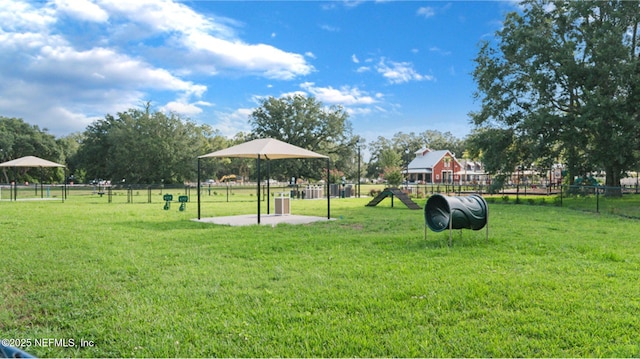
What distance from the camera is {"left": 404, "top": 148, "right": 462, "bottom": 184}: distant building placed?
198ft

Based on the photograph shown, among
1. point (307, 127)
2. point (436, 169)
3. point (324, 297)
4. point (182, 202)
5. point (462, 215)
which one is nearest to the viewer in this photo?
point (324, 297)

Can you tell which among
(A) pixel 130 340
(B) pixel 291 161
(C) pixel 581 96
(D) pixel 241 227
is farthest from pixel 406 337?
(B) pixel 291 161

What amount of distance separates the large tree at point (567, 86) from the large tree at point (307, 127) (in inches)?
1012

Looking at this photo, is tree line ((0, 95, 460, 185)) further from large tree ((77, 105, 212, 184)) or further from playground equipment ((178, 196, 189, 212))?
playground equipment ((178, 196, 189, 212))

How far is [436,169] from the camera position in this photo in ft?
198

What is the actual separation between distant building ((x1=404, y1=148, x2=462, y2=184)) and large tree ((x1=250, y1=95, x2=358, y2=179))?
14.5m

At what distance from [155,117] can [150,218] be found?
46.2 meters

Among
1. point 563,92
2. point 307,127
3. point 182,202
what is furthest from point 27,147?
point 563,92

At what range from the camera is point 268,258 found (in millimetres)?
6871

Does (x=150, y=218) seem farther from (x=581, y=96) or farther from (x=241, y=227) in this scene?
(x=581, y=96)

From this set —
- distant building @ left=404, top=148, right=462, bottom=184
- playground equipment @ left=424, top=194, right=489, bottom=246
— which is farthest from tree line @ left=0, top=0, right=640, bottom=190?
distant building @ left=404, top=148, right=462, bottom=184

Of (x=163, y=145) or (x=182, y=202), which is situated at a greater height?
(x=163, y=145)

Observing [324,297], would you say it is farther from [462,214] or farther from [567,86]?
[567,86]

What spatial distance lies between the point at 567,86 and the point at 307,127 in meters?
31.0
